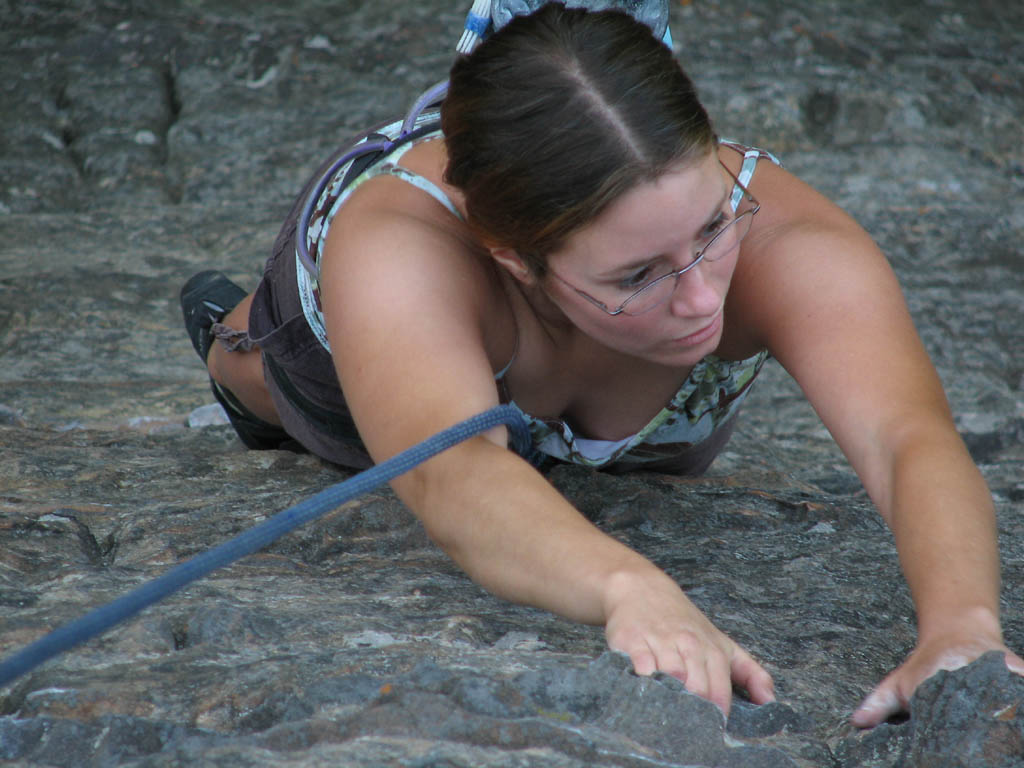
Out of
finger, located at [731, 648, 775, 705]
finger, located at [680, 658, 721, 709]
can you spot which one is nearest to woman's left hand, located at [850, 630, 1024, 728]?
finger, located at [731, 648, 775, 705]

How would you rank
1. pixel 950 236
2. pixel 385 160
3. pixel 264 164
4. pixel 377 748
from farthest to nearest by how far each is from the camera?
pixel 264 164, pixel 950 236, pixel 385 160, pixel 377 748

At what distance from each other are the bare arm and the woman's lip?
0.49 ft

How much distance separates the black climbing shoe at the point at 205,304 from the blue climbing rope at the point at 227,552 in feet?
5.52

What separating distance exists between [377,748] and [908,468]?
2.72ft

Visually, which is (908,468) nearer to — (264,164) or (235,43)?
(264,164)

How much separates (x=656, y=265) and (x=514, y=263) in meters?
0.24

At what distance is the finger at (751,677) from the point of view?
4.31ft

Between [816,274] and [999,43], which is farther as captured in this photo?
[999,43]

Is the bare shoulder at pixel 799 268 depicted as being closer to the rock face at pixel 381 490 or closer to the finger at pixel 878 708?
the rock face at pixel 381 490

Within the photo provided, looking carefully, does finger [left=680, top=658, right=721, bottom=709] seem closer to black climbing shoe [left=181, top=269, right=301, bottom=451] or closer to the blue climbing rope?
the blue climbing rope

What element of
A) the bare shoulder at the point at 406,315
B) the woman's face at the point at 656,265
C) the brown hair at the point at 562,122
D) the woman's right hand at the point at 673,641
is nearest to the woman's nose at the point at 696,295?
the woman's face at the point at 656,265

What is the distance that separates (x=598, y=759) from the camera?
3.53 feet

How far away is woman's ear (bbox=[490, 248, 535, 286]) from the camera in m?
1.72

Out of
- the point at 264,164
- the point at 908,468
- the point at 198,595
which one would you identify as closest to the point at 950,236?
the point at 264,164
